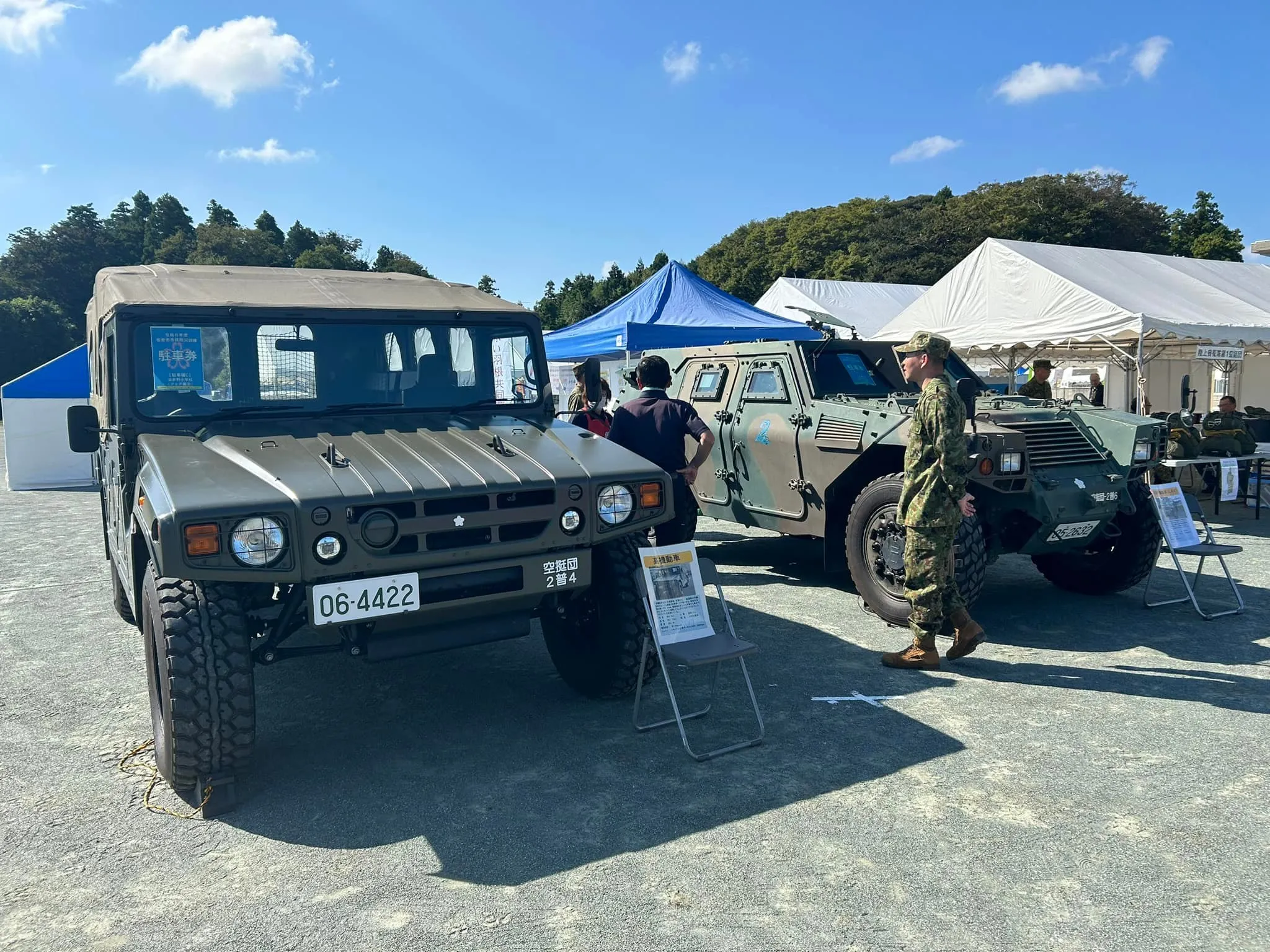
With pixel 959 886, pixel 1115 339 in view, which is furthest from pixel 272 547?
pixel 1115 339

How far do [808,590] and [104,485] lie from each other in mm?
4771

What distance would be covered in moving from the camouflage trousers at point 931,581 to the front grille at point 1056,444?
4.14 ft

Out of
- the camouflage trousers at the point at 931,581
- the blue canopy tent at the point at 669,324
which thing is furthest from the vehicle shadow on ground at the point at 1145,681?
the blue canopy tent at the point at 669,324

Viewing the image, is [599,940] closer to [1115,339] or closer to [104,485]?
[104,485]

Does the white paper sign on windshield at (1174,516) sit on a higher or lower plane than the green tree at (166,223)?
lower

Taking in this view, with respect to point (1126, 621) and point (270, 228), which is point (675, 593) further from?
point (270, 228)

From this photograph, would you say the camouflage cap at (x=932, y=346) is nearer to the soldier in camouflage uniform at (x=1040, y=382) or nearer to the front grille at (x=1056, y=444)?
the front grille at (x=1056, y=444)

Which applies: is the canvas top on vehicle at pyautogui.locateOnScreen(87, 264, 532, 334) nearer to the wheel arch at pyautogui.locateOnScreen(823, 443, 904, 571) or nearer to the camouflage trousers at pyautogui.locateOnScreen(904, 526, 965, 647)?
the camouflage trousers at pyautogui.locateOnScreen(904, 526, 965, 647)

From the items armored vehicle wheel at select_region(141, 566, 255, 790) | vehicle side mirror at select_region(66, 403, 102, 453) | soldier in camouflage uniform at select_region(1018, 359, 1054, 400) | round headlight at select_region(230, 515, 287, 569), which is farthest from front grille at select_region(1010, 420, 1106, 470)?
vehicle side mirror at select_region(66, 403, 102, 453)

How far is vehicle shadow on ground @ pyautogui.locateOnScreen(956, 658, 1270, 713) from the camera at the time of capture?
4.52 meters

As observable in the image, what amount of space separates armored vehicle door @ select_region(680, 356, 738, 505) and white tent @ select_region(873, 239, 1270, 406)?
666 centimetres

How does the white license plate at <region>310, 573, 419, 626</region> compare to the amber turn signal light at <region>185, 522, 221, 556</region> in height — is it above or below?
below

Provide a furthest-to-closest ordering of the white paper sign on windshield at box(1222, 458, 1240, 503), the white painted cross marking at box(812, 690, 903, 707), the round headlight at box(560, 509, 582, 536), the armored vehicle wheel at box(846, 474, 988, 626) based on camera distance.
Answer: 1. the white paper sign on windshield at box(1222, 458, 1240, 503)
2. the armored vehicle wheel at box(846, 474, 988, 626)
3. the white painted cross marking at box(812, 690, 903, 707)
4. the round headlight at box(560, 509, 582, 536)

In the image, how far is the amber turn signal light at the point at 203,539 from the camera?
3.08m
